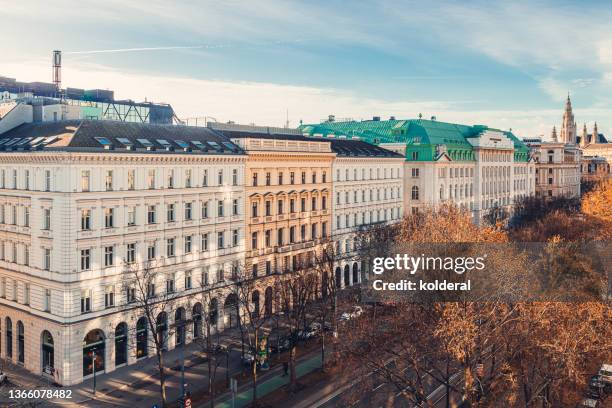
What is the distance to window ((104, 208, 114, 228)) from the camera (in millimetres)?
63625

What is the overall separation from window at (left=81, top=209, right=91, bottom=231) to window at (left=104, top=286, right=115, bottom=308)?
254 inches

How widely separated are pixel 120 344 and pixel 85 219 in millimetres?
13515

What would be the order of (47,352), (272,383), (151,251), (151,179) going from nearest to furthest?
(272,383)
(47,352)
(151,251)
(151,179)

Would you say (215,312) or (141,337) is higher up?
(215,312)

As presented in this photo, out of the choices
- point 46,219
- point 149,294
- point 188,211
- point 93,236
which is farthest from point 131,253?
point 188,211

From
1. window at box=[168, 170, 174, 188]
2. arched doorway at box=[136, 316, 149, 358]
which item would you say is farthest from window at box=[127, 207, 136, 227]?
arched doorway at box=[136, 316, 149, 358]

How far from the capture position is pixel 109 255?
63938 mm

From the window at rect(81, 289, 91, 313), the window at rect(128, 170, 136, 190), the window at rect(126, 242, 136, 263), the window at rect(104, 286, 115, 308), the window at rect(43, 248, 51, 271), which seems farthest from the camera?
the window at rect(128, 170, 136, 190)

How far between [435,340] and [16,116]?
58200mm

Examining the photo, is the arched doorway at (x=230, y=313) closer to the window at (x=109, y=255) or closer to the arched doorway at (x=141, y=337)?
the arched doorway at (x=141, y=337)

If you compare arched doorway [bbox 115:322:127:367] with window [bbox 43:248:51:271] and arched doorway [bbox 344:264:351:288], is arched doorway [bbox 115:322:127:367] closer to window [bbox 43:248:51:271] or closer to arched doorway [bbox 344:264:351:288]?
window [bbox 43:248:51:271]

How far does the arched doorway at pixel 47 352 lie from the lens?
62.1m

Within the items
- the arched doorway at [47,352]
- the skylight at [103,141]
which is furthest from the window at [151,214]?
the arched doorway at [47,352]

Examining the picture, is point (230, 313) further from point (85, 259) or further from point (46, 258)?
point (46, 258)
